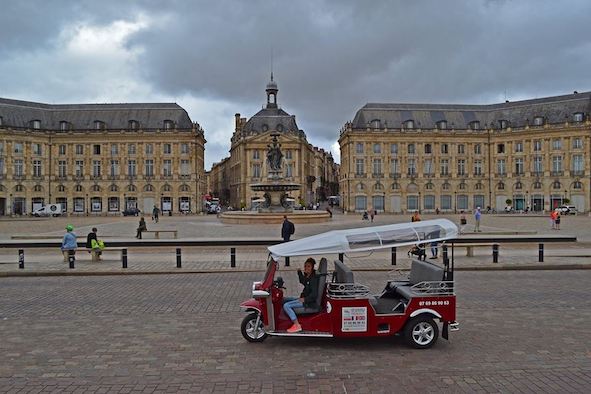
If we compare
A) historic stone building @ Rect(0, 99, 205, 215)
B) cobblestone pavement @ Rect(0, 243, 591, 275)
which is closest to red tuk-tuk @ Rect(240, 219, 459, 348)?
cobblestone pavement @ Rect(0, 243, 591, 275)

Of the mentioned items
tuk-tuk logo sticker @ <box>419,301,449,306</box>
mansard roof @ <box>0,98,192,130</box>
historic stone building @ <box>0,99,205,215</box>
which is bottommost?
tuk-tuk logo sticker @ <box>419,301,449,306</box>

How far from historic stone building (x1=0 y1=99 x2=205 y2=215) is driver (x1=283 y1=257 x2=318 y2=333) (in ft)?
260

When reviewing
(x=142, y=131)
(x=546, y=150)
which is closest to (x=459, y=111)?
(x=546, y=150)

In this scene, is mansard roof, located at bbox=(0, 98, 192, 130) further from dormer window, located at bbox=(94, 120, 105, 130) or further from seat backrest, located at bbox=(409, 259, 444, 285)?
seat backrest, located at bbox=(409, 259, 444, 285)

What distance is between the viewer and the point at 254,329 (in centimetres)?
902

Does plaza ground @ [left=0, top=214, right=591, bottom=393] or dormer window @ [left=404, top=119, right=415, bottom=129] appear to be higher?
dormer window @ [left=404, top=119, right=415, bottom=129]

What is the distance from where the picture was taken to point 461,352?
8523 mm

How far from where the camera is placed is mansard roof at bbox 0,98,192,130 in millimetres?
87250

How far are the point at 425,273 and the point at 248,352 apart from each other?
3.20 m

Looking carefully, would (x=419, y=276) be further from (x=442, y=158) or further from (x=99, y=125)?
(x=99, y=125)

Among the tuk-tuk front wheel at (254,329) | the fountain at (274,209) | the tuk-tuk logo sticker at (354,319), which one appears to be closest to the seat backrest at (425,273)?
the tuk-tuk logo sticker at (354,319)

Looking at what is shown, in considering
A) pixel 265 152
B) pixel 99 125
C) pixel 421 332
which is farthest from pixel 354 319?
pixel 265 152

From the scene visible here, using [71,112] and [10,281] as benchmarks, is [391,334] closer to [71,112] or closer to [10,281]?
[10,281]

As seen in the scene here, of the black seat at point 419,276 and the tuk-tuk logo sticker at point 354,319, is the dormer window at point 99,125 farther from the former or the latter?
the tuk-tuk logo sticker at point 354,319
